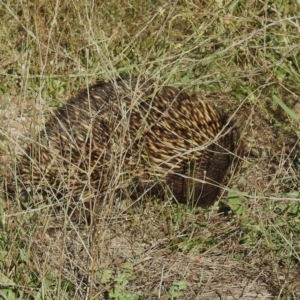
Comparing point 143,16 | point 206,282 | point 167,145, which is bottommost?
point 206,282

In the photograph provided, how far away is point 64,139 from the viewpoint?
332cm

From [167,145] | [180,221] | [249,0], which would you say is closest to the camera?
[180,221]

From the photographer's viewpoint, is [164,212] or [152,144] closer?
[164,212]

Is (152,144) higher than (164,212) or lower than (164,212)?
higher

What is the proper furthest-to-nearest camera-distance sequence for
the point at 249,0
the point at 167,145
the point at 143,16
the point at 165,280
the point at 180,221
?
the point at 143,16 → the point at 249,0 → the point at 167,145 → the point at 180,221 → the point at 165,280

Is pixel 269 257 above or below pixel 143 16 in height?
below

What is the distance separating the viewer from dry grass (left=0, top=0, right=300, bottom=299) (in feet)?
8.55

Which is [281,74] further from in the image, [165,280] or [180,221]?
[165,280]

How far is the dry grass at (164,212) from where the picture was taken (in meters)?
2.61

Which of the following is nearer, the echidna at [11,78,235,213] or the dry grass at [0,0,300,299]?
the dry grass at [0,0,300,299]

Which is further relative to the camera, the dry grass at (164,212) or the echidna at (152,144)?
the echidna at (152,144)

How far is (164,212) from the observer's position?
3291mm

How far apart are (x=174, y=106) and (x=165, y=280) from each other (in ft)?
3.28

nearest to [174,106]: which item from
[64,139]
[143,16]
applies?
[64,139]
